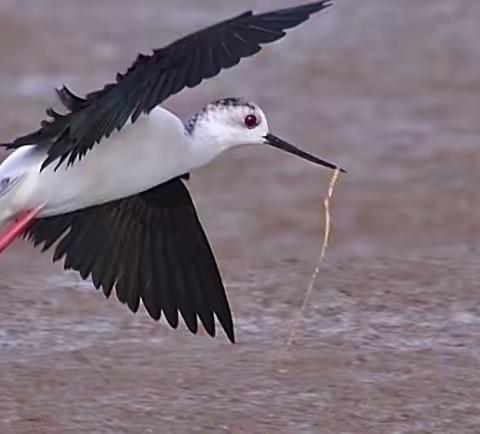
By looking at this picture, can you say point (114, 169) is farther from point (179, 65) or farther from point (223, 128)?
point (179, 65)

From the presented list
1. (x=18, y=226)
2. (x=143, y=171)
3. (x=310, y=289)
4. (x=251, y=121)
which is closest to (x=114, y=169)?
(x=143, y=171)

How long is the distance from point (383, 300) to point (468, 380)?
1.05m

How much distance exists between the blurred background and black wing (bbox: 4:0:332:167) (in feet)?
3.50

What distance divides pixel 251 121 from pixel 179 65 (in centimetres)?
90

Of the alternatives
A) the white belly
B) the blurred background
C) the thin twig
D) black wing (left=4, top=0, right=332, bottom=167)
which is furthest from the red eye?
the blurred background

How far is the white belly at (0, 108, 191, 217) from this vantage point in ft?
18.2

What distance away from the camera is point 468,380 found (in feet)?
20.0

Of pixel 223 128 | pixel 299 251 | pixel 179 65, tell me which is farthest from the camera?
pixel 299 251

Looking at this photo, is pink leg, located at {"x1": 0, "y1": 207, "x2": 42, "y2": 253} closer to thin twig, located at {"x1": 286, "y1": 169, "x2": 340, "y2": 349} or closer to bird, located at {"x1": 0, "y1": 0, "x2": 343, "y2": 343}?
bird, located at {"x1": 0, "y1": 0, "x2": 343, "y2": 343}

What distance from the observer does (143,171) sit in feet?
18.1

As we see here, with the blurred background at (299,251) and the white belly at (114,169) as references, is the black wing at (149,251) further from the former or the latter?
the white belly at (114,169)

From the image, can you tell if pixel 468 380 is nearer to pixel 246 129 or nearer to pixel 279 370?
pixel 279 370

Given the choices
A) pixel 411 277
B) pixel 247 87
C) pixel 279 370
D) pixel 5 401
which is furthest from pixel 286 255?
pixel 247 87

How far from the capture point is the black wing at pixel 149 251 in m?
6.01
